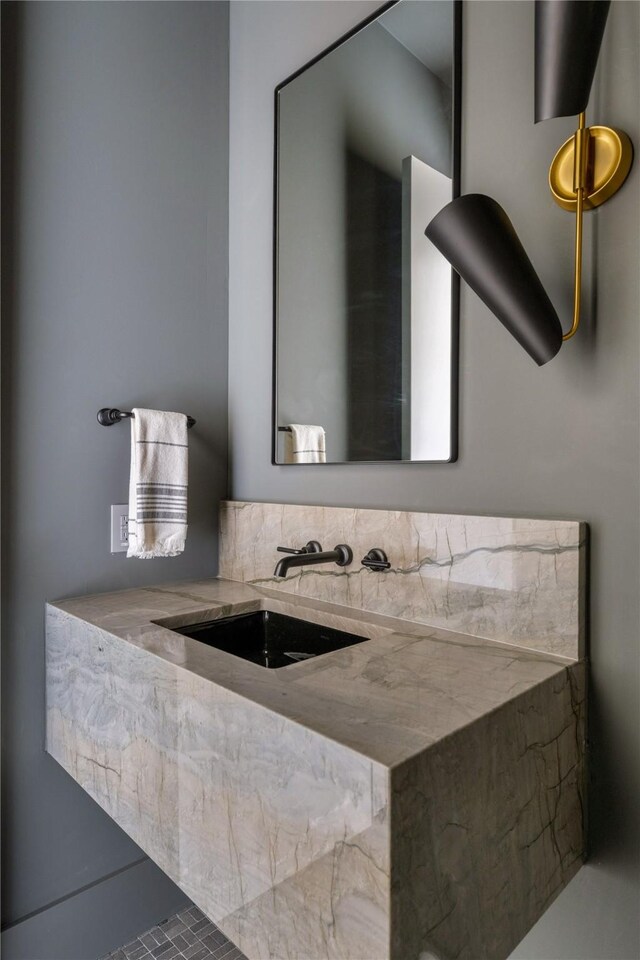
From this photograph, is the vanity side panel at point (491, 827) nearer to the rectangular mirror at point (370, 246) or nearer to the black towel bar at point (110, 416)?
the rectangular mirror at point (370, 246)

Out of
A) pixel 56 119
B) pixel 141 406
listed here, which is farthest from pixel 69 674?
pixel 56 119

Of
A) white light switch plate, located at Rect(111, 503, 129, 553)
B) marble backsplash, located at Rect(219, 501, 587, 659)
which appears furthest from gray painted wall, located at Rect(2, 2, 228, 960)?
marble backsplash, located at Rect(219, 501, 587, 659)

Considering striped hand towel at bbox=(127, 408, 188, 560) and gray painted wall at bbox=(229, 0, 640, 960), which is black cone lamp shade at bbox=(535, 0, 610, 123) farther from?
striped hand towel at bbox=(127, 408, 188, 560)

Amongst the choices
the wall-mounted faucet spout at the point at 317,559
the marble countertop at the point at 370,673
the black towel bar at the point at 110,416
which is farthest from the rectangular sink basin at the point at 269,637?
the black towel bar at the point at 110,416

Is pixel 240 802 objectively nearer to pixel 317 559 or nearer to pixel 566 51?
pixel 317 559

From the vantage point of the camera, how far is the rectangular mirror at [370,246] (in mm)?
1185

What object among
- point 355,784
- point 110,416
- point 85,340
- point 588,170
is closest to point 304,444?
point 110,416

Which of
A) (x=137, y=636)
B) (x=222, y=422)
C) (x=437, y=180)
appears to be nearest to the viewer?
(x=137, y=636)

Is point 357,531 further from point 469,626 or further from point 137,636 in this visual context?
point 137,636

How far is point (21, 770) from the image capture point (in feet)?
4.28

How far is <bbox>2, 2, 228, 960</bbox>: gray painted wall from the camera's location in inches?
51.1

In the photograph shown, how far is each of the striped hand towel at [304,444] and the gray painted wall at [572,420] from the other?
19cm

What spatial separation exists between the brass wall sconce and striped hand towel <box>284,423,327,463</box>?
24.1 inches

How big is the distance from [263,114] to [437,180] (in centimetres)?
72
